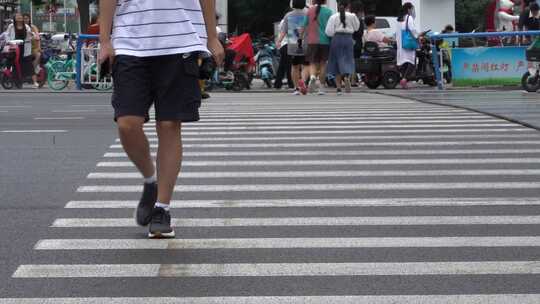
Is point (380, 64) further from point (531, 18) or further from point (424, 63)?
point (531, 18)

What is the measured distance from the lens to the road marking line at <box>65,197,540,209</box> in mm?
7922

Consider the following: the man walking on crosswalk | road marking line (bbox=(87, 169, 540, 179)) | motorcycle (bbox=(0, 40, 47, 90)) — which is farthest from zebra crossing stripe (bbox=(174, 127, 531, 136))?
motorcycle (bbox=(0, 40, 47, 90))

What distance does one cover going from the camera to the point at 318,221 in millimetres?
7289

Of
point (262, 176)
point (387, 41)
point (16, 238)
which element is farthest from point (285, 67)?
point (16, 238)

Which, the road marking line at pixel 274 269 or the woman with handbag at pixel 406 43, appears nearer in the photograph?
the road marking line at pixel 274 269

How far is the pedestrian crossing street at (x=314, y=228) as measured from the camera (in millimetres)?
5496

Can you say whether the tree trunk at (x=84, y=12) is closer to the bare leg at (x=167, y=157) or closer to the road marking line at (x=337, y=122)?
the road marking line at (x=337, y=122)

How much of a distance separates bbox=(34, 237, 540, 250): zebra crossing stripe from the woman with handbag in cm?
1768

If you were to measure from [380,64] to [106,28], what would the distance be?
18.7 metres

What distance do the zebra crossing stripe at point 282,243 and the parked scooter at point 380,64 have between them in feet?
59.9

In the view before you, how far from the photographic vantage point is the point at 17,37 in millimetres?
27750

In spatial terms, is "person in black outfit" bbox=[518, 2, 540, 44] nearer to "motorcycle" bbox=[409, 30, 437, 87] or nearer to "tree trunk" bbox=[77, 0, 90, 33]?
"motorcycle" bbox=[409, 30, 437, 87]

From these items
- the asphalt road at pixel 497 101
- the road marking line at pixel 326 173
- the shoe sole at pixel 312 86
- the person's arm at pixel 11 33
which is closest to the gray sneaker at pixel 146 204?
the road marking line at pixel 326 173

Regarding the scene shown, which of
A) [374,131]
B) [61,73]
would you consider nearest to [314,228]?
[374,131]
